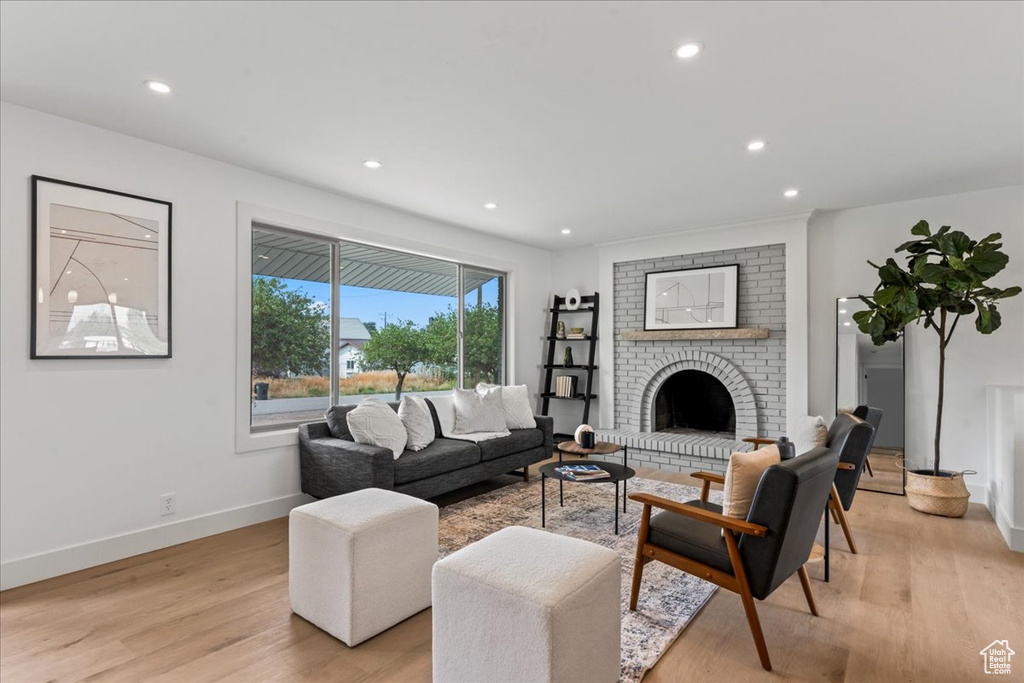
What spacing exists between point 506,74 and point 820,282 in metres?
3.95

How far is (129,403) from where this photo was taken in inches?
123

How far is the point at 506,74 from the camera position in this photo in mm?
2408

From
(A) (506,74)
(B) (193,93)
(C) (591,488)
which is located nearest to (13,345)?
(B) (193,93)

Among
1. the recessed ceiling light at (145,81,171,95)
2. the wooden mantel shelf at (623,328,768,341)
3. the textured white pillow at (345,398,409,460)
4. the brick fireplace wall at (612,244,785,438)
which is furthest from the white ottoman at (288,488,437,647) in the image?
the brick fireplace wall at (612,244,785,438)

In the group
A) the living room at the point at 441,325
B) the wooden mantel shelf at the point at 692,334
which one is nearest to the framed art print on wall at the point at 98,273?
the living room at the point at 441,325

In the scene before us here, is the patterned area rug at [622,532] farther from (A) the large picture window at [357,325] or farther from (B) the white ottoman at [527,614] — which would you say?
(A) the large picture window at [357,325]

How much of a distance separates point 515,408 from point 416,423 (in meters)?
1.17

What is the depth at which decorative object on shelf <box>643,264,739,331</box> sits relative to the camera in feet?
17.7

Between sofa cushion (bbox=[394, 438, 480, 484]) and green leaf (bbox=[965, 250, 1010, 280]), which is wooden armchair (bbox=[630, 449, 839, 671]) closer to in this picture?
sofa cushion (bbox=[394, 438, 480, 484])

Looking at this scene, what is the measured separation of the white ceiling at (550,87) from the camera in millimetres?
2006

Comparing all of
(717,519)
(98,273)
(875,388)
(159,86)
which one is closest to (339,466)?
(98,273)

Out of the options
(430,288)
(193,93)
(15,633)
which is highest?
(193,93)

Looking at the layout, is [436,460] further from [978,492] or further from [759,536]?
[978,492]

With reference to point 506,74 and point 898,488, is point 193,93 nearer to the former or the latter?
point 506,74
